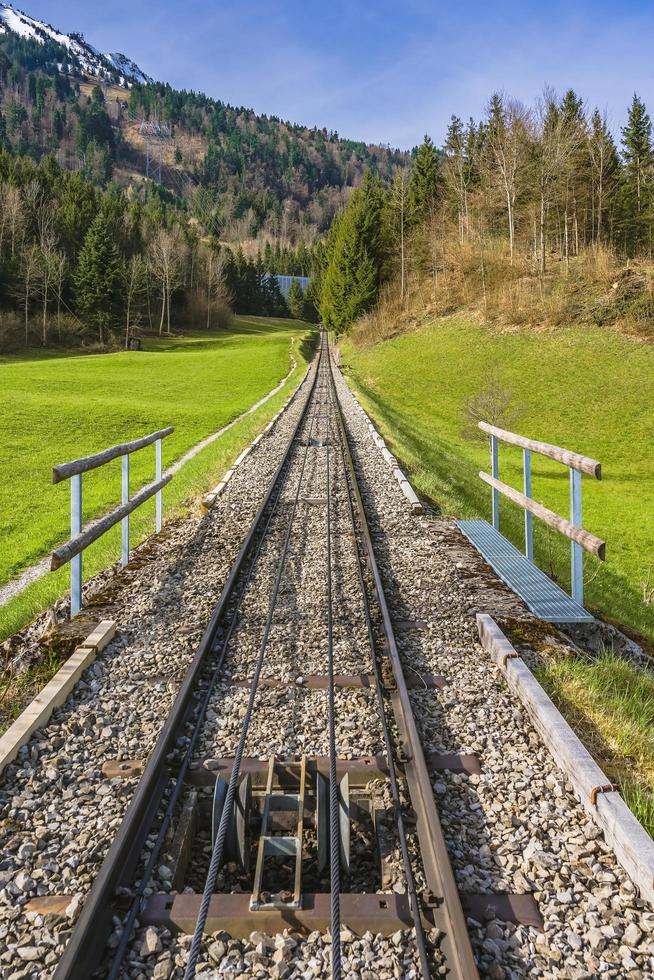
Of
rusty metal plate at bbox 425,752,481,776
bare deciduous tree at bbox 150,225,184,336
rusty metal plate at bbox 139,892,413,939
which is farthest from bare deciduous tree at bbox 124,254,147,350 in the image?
rusty metal plate at bbox 139,892,413,939

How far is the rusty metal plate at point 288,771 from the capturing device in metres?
3.69

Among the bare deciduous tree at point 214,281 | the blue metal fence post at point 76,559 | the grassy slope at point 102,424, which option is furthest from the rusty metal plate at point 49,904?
the bare deciduous tree at point 214,281

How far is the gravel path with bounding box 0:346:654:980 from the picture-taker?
102 inches

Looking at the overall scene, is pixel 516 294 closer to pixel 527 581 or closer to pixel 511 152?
pixel 511 152

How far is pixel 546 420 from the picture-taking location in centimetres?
2938

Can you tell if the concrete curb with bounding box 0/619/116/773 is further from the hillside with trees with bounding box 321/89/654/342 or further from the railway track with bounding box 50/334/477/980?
the hillside with trees with bounding box 321/89/654/342

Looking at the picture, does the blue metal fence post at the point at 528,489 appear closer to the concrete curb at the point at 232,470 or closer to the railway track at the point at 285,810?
the railway track at the point at 285,810

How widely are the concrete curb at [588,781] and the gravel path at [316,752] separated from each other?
0.07m

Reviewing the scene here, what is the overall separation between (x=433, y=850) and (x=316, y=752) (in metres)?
1.06

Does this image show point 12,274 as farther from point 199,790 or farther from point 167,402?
point 199,790

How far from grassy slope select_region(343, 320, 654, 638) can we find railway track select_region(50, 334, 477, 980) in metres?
4.48

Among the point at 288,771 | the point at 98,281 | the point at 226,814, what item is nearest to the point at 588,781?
the point at 288,771

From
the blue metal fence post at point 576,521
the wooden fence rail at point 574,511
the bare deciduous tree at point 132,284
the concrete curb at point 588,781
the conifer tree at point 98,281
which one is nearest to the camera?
the concrete curb at point 588,781

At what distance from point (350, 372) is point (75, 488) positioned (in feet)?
131
